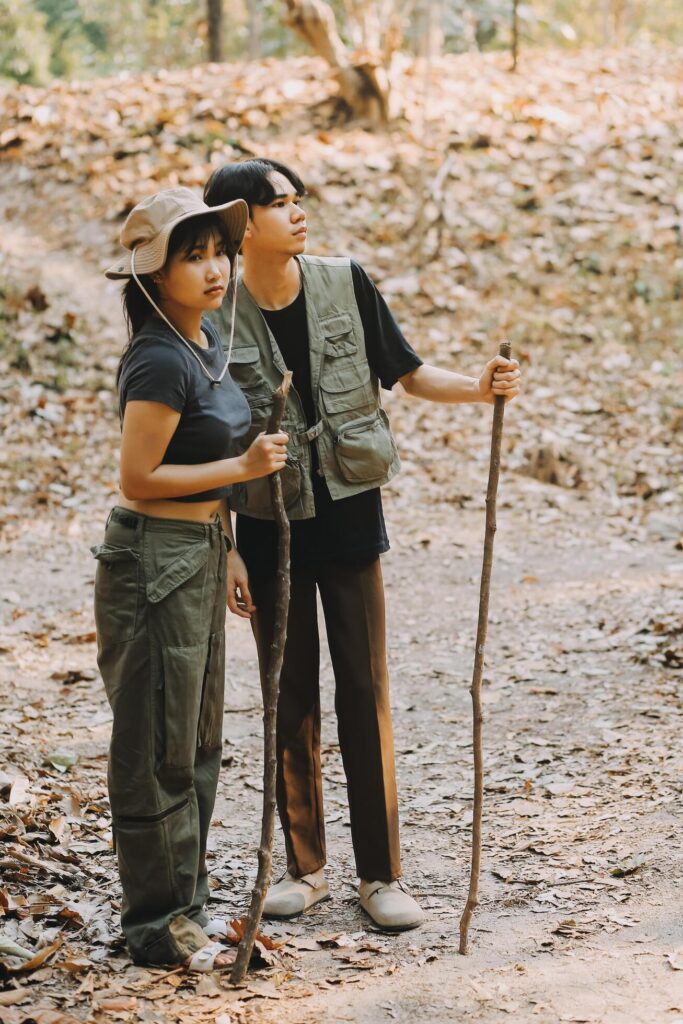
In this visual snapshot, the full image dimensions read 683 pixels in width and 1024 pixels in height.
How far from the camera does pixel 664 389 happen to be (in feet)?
33.6

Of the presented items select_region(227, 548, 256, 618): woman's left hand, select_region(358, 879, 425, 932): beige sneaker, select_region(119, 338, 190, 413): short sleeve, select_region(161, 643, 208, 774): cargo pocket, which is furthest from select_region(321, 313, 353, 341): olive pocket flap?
select_region(358, 879, 425, 932): beige sneaker

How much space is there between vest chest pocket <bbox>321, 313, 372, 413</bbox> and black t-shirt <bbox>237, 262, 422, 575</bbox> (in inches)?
2.4

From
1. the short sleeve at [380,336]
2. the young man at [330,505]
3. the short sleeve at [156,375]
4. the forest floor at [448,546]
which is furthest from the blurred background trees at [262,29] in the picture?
the short sleeve at [156,375]

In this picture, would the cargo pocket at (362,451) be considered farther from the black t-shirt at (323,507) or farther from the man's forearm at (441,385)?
the man's forearm at (441,385)

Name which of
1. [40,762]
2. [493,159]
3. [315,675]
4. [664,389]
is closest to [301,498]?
[315,675]

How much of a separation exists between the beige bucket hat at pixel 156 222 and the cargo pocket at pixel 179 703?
1057 mm

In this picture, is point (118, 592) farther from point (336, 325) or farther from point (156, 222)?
point (336, 325)

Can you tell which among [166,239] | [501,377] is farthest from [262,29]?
[166,239]

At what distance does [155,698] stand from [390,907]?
1.13 meters

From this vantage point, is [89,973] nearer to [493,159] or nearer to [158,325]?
[158,325]

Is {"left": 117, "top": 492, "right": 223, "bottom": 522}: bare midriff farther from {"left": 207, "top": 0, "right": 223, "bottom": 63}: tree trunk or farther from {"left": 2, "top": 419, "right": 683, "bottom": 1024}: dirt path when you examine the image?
{"left": 207, "top": 0, "right": 223, "bottom": 63}: tree trunk

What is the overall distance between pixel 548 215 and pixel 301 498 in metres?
10.3

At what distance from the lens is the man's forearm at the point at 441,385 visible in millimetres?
3262

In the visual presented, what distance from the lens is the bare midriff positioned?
2871 mm
